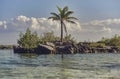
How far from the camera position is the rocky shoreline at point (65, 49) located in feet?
346

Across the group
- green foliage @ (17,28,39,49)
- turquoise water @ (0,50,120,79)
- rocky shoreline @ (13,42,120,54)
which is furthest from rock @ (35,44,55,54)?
turquoise water @ (0,50,120,79)

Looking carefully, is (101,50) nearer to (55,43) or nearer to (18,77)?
(55,43)

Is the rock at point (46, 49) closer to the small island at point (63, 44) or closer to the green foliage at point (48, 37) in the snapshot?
the small island at point (63, 44)

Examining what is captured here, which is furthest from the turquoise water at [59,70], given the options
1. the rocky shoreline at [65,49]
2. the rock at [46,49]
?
the rocky shoreline at [65,49]

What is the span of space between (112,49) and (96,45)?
20.7ft

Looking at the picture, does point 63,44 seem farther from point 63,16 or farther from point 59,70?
point 59,70

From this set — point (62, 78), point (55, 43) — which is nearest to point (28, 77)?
point (62, 78)

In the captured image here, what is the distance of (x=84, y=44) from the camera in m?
120

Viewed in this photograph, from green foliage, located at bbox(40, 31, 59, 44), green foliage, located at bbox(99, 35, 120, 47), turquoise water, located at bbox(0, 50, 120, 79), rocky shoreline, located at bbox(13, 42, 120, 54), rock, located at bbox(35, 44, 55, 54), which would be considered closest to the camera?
turquoise water, located at bbox(0, 50, 120, 79)

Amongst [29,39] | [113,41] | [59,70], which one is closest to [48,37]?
[29,39]

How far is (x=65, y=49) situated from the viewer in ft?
349

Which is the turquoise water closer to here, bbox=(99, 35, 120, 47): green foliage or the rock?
the rock

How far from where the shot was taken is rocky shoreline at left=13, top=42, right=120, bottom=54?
346 feet

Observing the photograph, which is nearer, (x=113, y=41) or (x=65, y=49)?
(x=65, y=49)
